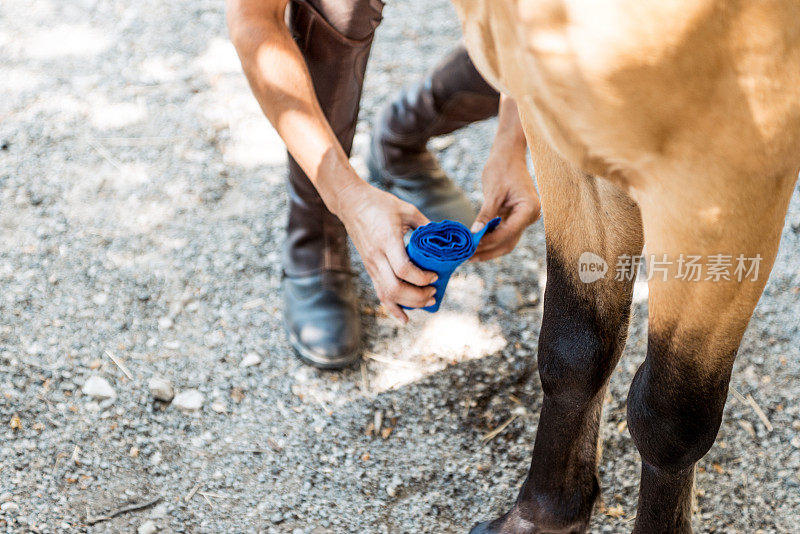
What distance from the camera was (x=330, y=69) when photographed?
1701 millimetres

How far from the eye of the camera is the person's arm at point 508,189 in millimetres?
1505

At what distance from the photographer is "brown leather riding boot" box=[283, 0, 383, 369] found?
5.35 ft

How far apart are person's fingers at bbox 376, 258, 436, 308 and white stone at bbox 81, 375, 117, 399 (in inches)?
29.5

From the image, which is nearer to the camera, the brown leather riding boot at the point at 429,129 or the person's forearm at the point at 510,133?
the person's forearm at the point at 510,133

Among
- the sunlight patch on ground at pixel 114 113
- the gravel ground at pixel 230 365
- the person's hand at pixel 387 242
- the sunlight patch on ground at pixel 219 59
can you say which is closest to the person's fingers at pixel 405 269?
the person's hand at pixel 387 242

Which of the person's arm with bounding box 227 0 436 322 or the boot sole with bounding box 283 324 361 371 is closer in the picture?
the person's arm with bounding box 227 0 436 322

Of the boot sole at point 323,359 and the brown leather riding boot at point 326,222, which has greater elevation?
the brown leather riding boot at point 326,222

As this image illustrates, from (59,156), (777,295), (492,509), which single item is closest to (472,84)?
(777,295)

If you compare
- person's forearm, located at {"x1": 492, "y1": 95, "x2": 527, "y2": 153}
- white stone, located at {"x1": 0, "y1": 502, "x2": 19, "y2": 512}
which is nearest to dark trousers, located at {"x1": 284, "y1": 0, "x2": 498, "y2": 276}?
person's forearm, located at {"x1": 492, "y1": 95, "x2": 527, "y2": 153}

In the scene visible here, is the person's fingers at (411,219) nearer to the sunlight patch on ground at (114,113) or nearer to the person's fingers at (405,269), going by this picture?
the person's fingers at (405,269)

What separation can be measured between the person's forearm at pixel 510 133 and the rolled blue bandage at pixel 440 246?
0.33 meters

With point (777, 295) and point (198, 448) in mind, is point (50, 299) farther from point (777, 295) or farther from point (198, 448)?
point (777, 295)

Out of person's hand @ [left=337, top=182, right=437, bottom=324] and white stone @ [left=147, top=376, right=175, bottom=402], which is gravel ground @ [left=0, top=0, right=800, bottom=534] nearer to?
white stone @ [left=147, top=376, right=175, bottom=402]

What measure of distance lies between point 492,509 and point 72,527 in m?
0.77
